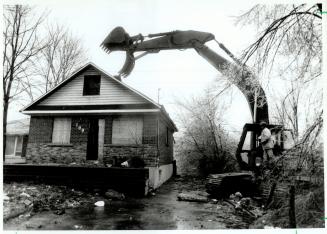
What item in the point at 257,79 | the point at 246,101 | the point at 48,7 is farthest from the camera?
the point at 246,101

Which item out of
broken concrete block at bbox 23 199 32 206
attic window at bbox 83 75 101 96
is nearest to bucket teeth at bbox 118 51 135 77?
attic window at bbox 83 75 101 96

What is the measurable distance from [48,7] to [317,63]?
5.77 m

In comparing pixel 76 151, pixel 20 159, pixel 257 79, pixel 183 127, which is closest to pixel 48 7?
pixel 257 79

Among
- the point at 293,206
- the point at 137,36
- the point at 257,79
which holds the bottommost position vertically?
the point at 293,206

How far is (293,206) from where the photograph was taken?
4.91m

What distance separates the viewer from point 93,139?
1205 centimetres

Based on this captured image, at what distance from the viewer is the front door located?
39.2 feet

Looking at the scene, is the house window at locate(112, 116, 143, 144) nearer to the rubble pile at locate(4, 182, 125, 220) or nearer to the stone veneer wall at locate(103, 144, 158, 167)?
the stone veneer wall at locate(103, 144, 158, 167)

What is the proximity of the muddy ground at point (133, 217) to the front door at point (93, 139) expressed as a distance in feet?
13.5

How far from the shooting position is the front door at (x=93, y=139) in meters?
11.9

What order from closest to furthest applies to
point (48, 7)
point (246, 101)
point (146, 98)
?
point (48, 7), point (246, 101), point (146, 98)

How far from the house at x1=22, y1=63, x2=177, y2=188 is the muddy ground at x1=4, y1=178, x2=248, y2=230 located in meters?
3.36

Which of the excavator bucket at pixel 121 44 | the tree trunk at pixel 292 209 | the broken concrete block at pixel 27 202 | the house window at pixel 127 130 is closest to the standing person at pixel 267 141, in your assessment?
the tree trunk at pixel 292 209

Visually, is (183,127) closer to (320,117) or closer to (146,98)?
(146,98)
